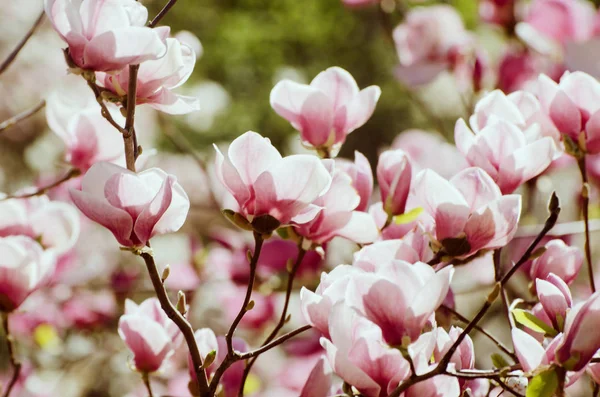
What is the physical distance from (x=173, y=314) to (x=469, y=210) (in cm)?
22

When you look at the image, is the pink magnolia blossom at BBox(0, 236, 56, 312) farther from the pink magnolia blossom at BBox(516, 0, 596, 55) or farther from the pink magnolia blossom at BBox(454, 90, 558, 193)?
the pink magnolia blossom at BBox(516, 0, 596, 55)

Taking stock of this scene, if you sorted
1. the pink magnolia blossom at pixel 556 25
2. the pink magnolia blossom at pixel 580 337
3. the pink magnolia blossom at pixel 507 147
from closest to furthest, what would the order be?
the pink magnolia blossom at pixel 580 337, the pink magnolia blossom at pixel 507 147, the pink magnolia blossom at pixel 556 25

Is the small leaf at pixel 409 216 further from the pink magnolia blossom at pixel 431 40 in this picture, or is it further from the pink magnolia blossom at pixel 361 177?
the pink magnolia blossom at pixel 431 40

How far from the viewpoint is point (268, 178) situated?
1.56 ft

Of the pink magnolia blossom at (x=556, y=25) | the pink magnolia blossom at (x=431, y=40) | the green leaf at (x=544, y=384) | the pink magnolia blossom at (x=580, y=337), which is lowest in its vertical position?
the pink magnolia blossom at (x=431, y=40)

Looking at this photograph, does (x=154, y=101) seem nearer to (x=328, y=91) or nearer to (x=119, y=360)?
(x=328, y=91)

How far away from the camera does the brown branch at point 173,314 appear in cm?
45

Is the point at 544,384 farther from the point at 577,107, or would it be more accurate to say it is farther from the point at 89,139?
the point at 89,139

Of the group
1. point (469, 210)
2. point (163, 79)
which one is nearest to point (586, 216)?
point (469, 210)

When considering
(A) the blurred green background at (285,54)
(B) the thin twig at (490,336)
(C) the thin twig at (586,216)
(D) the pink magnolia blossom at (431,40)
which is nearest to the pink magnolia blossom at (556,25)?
(D) the pink magnolia blossom at (431,40)

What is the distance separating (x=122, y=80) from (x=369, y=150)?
4.04 metres

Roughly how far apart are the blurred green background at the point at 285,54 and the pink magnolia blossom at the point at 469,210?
3680 mm

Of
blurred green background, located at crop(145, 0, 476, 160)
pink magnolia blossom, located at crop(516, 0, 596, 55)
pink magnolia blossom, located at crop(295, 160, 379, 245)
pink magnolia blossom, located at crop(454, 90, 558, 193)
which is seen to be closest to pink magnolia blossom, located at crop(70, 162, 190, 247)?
pink magnolia blossom, located at crop(295, 160, 379, 245)

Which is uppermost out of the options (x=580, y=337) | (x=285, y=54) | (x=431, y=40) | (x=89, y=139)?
(x=580, y=337)
